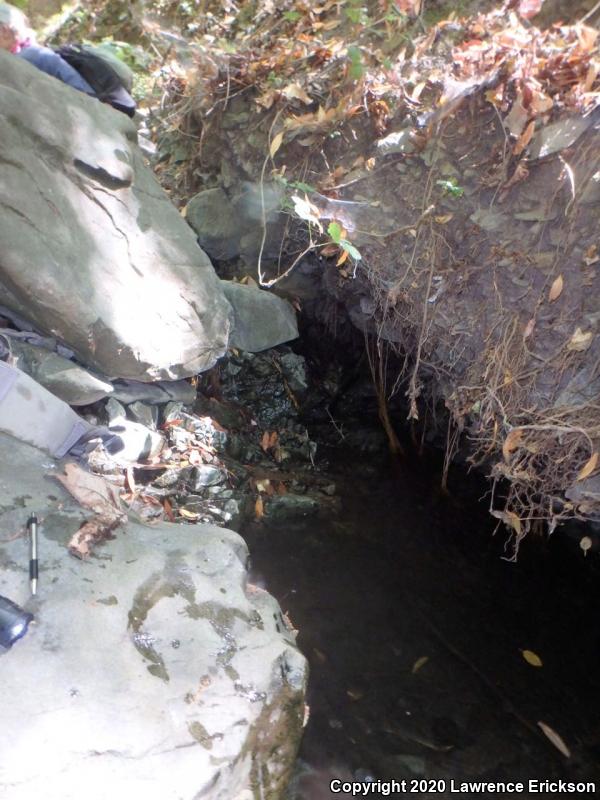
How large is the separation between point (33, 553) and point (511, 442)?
2640mm

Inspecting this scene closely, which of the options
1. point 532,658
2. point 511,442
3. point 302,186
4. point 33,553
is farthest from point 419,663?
point 302,186

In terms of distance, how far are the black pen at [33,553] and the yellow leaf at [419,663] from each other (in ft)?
7.16

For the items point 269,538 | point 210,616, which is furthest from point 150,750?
point 269,538

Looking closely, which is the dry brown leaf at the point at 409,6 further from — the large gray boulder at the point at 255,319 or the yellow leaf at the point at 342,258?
the large gray boulder at the point at 255,319

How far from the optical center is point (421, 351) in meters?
4.34

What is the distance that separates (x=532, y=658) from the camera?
3.83 meters

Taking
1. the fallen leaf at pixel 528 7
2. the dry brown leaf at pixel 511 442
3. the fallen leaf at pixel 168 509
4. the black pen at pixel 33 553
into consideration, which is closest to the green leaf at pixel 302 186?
the fallen leaf at pixel 528 7

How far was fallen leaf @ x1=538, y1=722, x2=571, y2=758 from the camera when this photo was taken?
3.33 meters

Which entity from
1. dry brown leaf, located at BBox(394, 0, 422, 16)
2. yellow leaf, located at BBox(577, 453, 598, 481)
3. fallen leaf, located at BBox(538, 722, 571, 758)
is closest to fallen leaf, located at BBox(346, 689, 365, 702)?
fallen leaf, located at BBox(538, 722, 571, 758)

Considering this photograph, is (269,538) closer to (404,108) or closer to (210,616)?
(210,616)

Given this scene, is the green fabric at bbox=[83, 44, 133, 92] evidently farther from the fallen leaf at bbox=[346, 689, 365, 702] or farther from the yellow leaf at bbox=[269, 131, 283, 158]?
the fallen leaf at bbox=[346, 689, 365, 702]

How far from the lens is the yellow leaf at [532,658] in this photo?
3.80 metres

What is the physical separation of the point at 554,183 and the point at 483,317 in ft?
2.87

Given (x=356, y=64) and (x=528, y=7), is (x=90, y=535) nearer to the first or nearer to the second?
(x=356, y=64)
